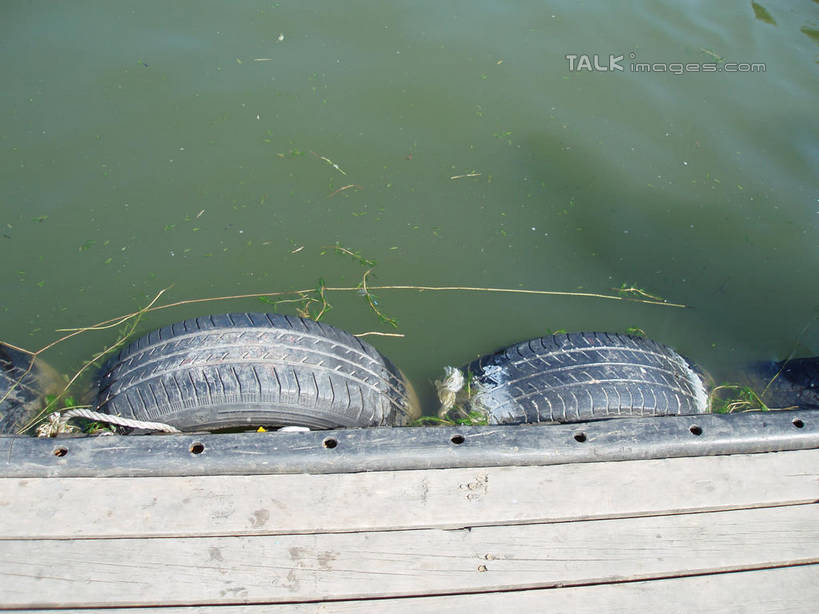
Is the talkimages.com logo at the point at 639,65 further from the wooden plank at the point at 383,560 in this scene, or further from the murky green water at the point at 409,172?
the wooden plank at the point at 383,560

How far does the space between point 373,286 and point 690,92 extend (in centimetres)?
384

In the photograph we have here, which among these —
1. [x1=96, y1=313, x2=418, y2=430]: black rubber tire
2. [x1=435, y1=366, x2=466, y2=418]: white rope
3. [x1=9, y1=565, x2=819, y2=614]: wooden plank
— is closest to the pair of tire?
[x1=96, y1=313, x2=418, y2=430]: black rubber tire

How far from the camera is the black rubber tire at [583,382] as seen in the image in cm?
276

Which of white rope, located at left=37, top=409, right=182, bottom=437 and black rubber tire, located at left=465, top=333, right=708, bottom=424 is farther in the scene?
black rubber tire, located at left=465, top=333, right=708, bottom=424

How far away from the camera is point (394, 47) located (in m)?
5.59

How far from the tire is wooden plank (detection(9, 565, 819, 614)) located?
5.02 feet

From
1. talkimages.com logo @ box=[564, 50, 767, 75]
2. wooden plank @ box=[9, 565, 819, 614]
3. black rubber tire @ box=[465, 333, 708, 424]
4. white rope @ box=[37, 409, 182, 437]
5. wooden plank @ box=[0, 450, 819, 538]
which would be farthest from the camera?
talkimages.com logo @ box=[564, 50, 767, 75]

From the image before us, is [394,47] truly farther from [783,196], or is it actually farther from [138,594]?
[138,594]

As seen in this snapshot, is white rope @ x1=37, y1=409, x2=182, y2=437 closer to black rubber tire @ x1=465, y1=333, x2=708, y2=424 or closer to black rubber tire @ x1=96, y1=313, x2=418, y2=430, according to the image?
black rubber tire @ x1=96, y1=313, x2=418, y2=430

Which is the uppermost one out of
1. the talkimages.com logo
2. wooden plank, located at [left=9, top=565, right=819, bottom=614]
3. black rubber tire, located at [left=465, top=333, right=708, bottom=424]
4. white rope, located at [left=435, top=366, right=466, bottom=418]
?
the talkimages.com logo

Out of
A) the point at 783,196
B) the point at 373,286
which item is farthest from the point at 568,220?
the point at 783,196

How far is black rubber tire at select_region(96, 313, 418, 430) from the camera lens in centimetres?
249

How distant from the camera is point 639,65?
5867 mm

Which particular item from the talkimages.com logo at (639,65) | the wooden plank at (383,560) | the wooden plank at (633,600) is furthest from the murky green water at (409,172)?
the wooden plank at (633,600)
